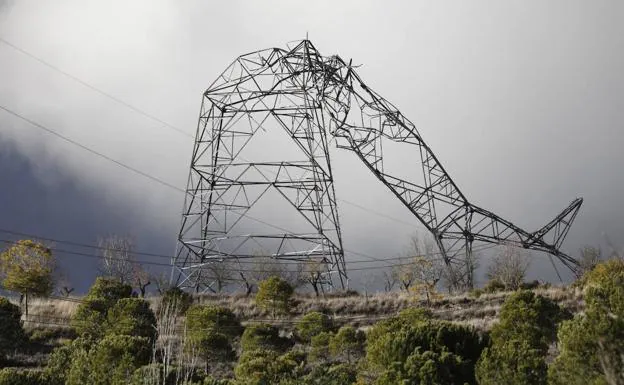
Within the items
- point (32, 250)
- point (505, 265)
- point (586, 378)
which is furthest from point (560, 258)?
point (32, 250)

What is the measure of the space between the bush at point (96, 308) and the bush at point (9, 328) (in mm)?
2236

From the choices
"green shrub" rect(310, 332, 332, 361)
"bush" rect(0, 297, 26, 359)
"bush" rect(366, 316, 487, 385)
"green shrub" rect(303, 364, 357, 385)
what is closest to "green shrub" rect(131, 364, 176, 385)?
"green shrub" rect(303, 364, 357, 385)

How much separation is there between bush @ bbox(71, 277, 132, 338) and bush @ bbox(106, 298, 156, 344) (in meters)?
0.60

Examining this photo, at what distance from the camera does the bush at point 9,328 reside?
1055 inches

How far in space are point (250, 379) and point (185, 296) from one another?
1218cm

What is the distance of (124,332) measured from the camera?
2478cm

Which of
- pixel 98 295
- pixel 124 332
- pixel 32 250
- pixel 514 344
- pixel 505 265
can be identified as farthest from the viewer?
pixel 505 265

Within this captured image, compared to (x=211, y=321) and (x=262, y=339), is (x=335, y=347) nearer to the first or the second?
(x=262, y=339)

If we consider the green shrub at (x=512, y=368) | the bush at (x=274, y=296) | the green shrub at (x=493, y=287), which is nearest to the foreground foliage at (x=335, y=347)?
the green shrub at (x=512, y=368)

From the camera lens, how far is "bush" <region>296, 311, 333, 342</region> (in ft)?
88.7

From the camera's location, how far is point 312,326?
27.1 m

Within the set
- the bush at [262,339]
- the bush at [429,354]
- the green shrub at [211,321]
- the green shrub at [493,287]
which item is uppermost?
the green shrub at [493,287]

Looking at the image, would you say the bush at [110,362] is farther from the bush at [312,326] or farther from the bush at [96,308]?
the bush at [312,326]

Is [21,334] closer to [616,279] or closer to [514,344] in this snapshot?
[514,344]
